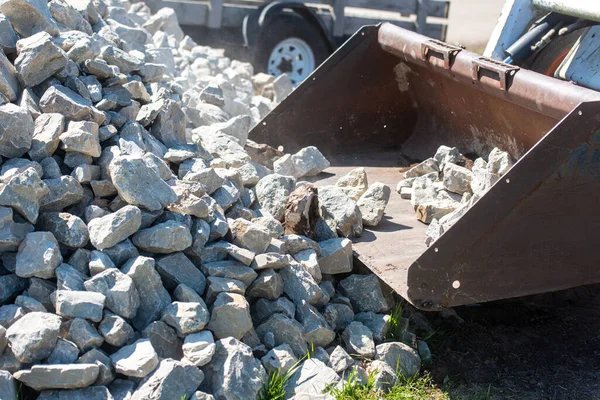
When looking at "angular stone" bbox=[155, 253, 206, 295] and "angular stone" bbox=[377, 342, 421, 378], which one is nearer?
"angular stone" bbox=[155, 253, 206, 295]

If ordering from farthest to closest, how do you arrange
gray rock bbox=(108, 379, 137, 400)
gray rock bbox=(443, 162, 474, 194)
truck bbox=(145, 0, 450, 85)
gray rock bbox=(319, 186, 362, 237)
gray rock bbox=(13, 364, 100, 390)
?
truck bbox=(145, 0, 450, 85)
gray rock bbox=(443, 162, 474, 194)
gray rock bbox=(319, 186, 362, 237)
gray rock bbox=(108, 379, 137, 400)
gray rock bbox=(13, 364, 100, 390)

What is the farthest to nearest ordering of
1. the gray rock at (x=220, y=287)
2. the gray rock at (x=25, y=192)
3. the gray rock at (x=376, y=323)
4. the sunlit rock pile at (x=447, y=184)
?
the sunlit rock pile at (x=447, y=184) → the gray rock at (x=376, y=323) → the gray rock at (x=220, y=287) → the gray rock at (x=25, y=192)

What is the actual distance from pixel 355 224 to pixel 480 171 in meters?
0.67

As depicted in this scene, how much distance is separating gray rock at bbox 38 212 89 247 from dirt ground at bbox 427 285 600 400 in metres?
1.43

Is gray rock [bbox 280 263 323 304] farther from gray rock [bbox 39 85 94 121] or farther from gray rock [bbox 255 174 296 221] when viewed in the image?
gray rock [bbox 39 85 94 121]

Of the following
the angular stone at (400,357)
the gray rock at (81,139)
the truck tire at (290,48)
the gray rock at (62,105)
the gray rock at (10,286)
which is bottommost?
the truck tire at (290,48)

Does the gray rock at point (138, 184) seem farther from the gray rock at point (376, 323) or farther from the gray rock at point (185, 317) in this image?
the gray rock at point (376, 323)

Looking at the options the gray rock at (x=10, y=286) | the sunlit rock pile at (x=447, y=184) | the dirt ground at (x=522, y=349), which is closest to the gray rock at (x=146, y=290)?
the gray rock at (x=10, y=286)

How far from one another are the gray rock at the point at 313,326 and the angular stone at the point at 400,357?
0.20m

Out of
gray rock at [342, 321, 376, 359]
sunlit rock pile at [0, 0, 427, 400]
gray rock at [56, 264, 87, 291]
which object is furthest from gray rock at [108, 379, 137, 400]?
gray rock at [342, 321, 376, 359]

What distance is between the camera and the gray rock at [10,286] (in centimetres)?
275

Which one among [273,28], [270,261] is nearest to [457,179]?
[270,261]

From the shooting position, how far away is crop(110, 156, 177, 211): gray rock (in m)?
3.00

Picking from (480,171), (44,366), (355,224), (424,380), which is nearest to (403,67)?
(480,171)
